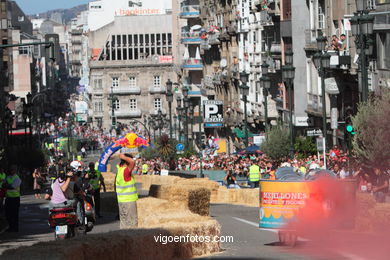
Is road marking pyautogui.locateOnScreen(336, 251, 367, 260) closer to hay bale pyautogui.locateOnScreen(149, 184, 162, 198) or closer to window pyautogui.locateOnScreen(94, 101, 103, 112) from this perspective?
hay bale pyautogui.locateOnScreen(149, 184, 162, 198)

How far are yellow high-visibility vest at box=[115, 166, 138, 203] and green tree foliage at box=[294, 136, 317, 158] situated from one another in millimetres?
35278

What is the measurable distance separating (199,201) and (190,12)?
9140cm

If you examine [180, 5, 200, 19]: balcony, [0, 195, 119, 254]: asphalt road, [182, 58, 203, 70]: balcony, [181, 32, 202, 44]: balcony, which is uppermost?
[180, 5, 200, 19]: balcony

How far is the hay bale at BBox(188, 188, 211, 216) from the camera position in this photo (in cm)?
2497

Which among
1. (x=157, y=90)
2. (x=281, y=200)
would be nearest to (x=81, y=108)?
(x=157, y=90)

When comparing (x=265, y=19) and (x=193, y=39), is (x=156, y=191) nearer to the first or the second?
(x=265, y=19)

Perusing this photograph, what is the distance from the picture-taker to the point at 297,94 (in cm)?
6128

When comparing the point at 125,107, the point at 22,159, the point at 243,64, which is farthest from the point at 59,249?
the point at 125,107

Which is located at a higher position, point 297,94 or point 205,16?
point 205,16

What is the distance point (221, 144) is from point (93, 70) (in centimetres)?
7320

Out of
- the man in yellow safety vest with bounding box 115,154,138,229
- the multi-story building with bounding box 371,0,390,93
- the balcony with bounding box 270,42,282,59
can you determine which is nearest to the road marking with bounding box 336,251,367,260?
the man in yellow safety vest with bounding box 115,154,138,229

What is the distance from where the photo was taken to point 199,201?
25172mm

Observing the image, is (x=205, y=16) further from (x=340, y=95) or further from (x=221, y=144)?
(x=340, y=95)

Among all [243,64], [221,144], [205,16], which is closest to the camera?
[243,64]
